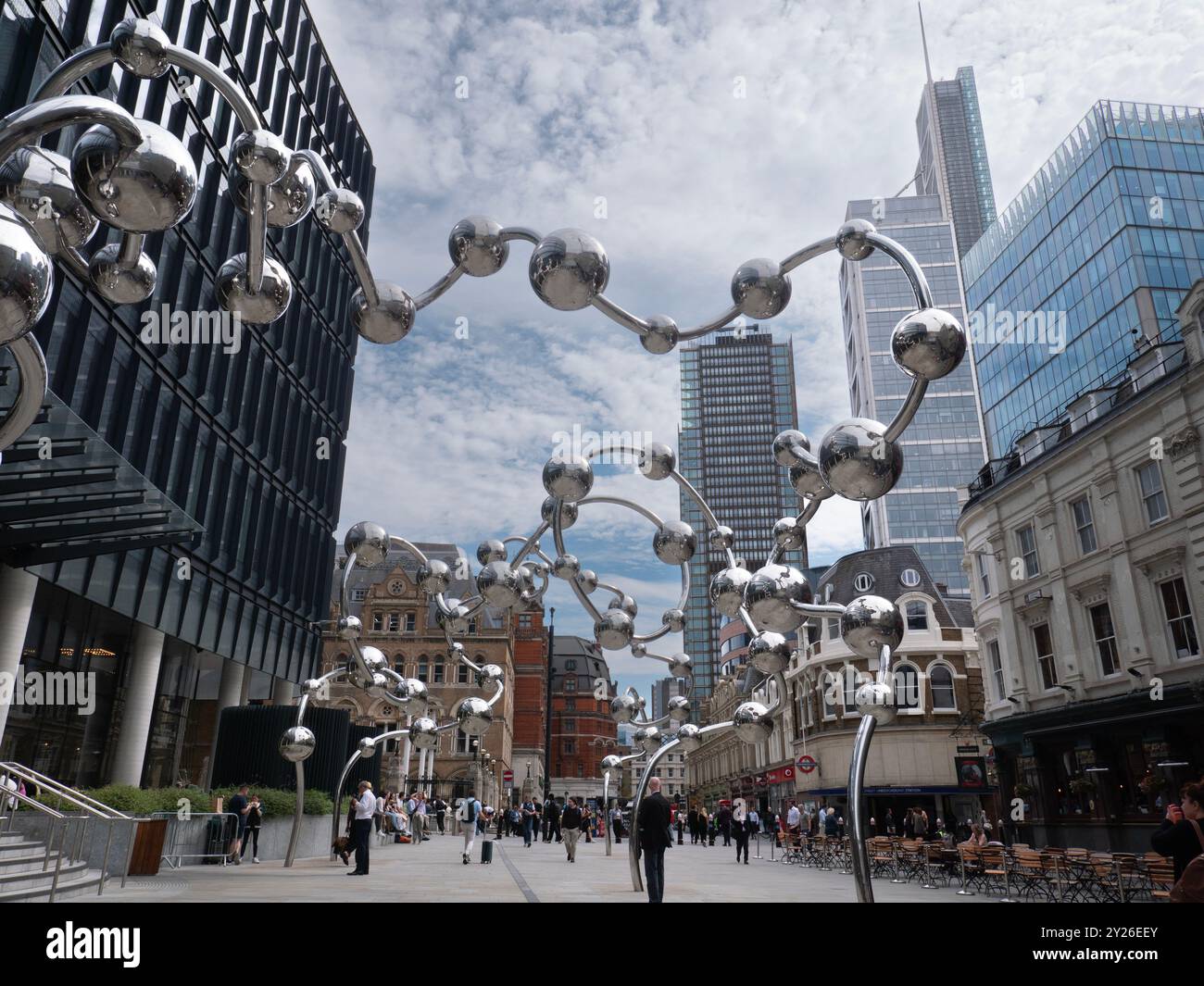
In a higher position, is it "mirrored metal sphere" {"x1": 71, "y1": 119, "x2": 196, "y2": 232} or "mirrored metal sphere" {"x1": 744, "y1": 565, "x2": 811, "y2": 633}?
"mirrored metal sphere" {"x1": 71, "y1": 119, "x2": 196, "y2": 232}

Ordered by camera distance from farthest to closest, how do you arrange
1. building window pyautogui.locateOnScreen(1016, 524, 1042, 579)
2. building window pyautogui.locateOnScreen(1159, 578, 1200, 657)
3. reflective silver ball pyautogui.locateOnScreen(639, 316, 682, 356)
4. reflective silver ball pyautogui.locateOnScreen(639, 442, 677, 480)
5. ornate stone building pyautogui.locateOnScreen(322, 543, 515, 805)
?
ornate stone building pyautogui.locateOnScreen(322, 543, 515, 805), building window pyautogui.locateOnScreen(1016, 524, 1042, 579), building window pyautogui.locateOnScreen(1159, 578, 1200, 657), reflective silver ball pyautogui.locateOnScreen(639, 442, 677, 480), reflective silver ball pyautogui.locateOnScreen(639, 316, 682, 356)

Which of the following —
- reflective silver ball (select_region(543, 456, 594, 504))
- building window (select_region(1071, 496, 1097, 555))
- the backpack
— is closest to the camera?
the backpack

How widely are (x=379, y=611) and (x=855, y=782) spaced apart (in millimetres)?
66933

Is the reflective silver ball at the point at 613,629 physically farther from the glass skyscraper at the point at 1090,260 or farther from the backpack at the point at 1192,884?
the glass skyscraper at the point at 1090,260

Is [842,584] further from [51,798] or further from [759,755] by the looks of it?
[51,798]

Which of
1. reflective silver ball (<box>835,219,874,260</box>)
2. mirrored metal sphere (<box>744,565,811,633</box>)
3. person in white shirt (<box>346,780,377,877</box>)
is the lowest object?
person in white shirt (<box>346,780,377,877</box>)

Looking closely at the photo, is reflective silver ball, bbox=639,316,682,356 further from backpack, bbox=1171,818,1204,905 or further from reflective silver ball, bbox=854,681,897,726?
backpack, bbox=1171,818,1204,905

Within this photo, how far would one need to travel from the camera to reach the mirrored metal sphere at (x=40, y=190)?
2.90 m

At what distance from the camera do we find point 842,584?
5125cm

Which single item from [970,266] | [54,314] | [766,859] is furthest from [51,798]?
[970,266]

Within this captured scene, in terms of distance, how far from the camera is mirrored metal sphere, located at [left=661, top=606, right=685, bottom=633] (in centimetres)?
997

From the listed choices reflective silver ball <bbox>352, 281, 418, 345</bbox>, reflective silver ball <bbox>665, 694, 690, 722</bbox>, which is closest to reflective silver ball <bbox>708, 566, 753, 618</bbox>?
reflective silver ball <bbox>352, 281, 418, 345</bbox>

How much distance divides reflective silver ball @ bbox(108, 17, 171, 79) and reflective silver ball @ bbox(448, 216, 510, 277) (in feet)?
4.83
